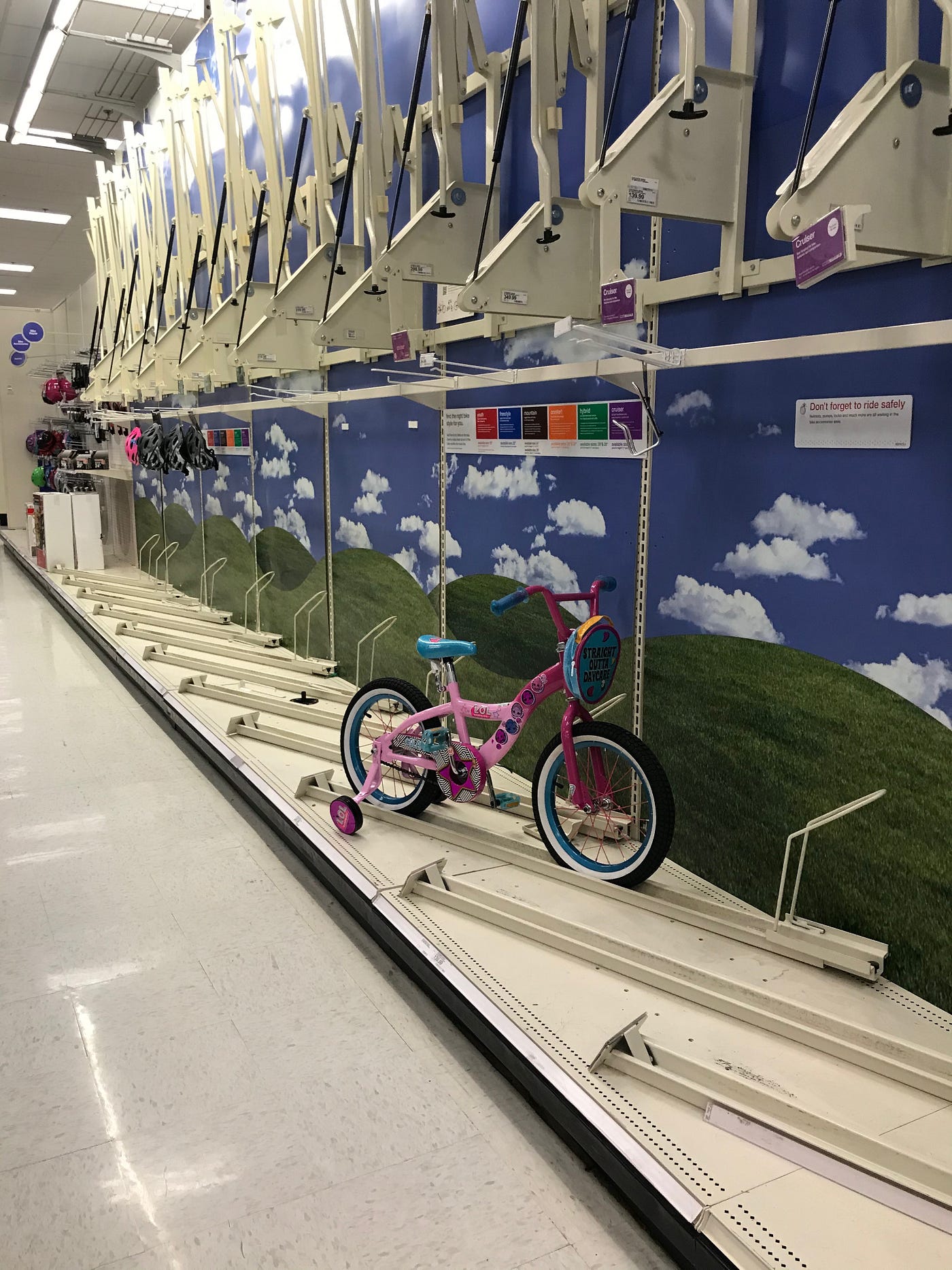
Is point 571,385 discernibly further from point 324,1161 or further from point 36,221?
point 36,221

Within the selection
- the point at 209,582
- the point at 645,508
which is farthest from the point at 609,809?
the point at 209,582

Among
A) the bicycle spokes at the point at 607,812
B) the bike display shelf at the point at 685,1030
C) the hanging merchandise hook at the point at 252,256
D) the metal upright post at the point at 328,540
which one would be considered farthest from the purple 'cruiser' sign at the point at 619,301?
the metal upright post at the point at 328,540

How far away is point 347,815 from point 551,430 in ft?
5.63

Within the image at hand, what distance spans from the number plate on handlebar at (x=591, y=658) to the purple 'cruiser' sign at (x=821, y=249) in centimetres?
132

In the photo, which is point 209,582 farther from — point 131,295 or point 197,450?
point 131,295

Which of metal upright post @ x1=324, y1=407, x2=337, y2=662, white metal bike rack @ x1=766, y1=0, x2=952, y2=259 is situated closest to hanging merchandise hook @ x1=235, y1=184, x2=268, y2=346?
Result: metal upright post @ x1=324, y1=407, x2=337, y2=662

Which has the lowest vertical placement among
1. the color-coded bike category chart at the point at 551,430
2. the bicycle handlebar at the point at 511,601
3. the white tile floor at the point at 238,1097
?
the white tile floor at the point at 238,1097

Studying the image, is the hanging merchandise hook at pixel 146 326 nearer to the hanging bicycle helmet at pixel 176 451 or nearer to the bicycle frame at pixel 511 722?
the hanging bicycle helmet at pixel 176 451

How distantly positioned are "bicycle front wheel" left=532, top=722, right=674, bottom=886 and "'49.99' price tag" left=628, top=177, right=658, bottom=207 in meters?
1.56

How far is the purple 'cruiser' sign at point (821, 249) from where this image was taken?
197 cm

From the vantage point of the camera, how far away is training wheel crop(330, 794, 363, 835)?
3633 mm

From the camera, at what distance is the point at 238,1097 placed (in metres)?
2.40

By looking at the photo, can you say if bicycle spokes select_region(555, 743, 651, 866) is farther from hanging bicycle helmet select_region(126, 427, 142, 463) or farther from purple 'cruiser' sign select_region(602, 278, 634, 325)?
hanging bicycle helmet select_region(126, 427, 142, 463)

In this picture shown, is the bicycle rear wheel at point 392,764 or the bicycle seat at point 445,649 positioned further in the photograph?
the bicycle rear wheel at point 392,764
